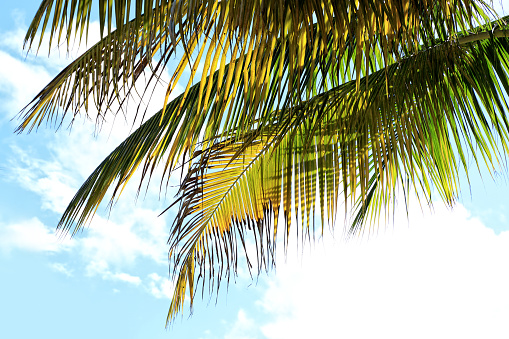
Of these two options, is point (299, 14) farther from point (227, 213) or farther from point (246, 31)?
point (227, 213)

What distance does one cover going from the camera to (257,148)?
239 centimetres

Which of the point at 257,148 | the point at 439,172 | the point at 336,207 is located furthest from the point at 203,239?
the point at 439,172

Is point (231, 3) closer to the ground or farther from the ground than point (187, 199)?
closer to the ground

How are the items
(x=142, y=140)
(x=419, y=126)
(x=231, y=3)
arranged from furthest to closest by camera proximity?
(x=142, y=140), (x=419, y=126), (x=231, y=3)

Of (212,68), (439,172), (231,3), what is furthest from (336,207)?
(231,3)

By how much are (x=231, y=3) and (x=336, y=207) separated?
128 centimetres

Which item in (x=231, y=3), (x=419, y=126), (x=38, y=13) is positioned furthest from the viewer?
(x=419, y=126)

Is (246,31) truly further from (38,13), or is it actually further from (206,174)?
(206,174)

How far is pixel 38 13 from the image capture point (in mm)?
1056

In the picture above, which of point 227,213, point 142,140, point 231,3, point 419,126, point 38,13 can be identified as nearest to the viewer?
point 231,3

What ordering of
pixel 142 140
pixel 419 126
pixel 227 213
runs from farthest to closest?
pixel 227 213, pixel 142 140, pixel 419 126

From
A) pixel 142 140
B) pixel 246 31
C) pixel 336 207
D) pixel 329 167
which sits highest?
pixel 142 140

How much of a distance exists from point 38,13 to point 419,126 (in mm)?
1454

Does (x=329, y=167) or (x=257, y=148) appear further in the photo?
(x=257, y=148)
